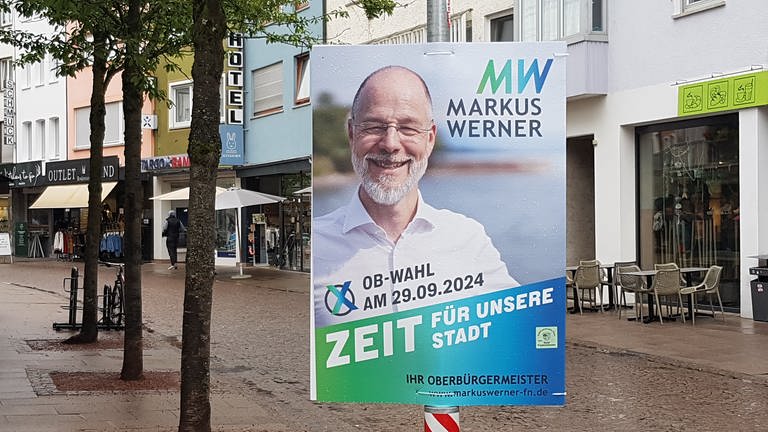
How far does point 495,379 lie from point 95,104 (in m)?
10.5

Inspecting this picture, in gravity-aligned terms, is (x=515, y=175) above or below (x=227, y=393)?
above

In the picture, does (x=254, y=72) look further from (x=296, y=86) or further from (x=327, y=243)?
(x=327, y=243)

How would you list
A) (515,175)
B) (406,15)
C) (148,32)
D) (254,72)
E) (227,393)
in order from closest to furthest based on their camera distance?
(515,175) < (227,393) < (148,32) < (406,15) < (254,72)

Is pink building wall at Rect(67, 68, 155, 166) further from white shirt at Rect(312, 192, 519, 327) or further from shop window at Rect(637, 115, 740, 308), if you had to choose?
white shirt at Rect(312, 192, 519, 327)

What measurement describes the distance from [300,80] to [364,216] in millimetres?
28246

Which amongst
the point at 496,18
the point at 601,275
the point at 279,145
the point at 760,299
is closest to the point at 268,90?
the point at 279,145

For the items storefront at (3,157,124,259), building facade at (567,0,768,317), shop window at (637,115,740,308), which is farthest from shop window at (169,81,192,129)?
shop window at (637,115,740,308)

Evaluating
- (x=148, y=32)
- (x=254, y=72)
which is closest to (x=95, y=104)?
(x=148, y=32)

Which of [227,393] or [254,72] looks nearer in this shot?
[227,393]

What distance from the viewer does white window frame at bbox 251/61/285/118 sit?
32.9 meters

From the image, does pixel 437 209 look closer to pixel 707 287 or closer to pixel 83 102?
pixel 707 287

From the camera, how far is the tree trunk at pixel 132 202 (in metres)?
10.9

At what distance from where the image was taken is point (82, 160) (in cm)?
4269

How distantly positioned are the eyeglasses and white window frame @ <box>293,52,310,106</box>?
1089 inches
